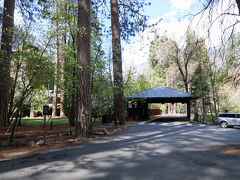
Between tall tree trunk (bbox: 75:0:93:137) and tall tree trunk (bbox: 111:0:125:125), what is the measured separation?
4947 mm

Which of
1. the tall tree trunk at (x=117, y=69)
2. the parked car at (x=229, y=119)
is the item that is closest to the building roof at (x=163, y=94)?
the parked car at (x=229, y=119)

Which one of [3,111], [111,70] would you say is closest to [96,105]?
[111,70]

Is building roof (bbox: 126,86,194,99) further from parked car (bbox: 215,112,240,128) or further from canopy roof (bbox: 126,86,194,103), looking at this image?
parked car (bbox: 215,112,240,128)

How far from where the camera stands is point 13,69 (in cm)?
911

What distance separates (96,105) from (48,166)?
1206cm

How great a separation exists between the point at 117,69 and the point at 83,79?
623 centimetres

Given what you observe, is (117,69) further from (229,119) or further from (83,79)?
(229,119)

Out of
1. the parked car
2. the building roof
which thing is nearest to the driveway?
the parked car

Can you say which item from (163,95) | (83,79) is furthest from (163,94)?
(83,79)

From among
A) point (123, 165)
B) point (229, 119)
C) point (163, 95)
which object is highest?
point (163, 95)

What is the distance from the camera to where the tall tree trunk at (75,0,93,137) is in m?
9.40

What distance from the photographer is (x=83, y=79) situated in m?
9.66

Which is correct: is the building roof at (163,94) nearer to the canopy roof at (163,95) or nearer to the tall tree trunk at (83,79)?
the canopy roof at (163,95)

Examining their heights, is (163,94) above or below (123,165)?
above
